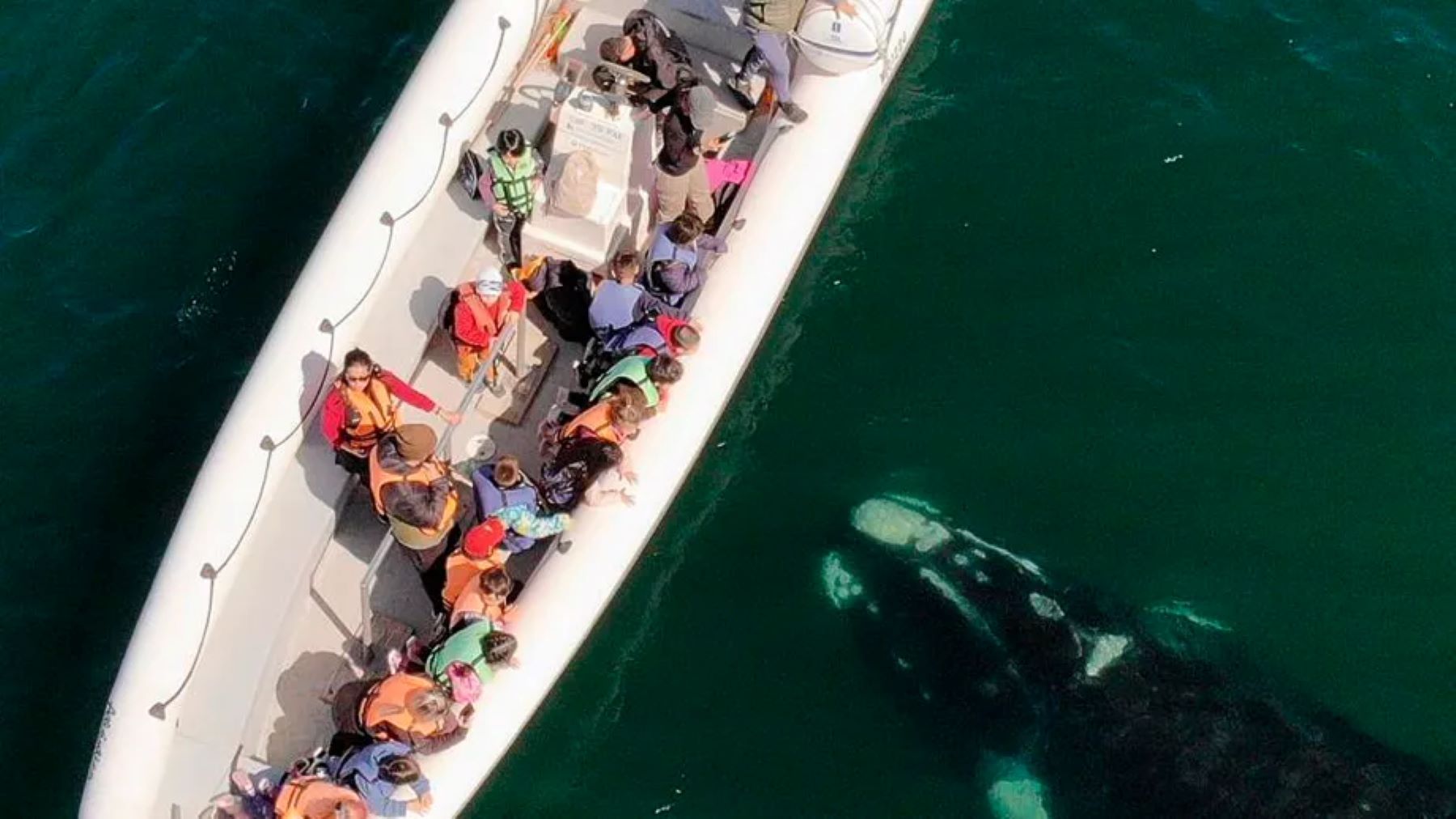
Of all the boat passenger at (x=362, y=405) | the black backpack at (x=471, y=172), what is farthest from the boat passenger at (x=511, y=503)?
the black backpack at (x=471, y=172)

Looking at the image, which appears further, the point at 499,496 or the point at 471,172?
the point at 471,172

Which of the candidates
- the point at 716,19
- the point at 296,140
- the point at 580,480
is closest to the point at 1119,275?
the point at 716,19

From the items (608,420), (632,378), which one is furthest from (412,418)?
(632,378)

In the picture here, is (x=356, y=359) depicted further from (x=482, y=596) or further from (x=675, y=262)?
(x=675, y=262)

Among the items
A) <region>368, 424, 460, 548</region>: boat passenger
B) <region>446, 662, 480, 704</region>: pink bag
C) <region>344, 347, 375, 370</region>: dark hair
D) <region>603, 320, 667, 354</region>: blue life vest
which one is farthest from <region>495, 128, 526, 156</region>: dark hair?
<region>446, 662, 480, 704</region>: pink bag

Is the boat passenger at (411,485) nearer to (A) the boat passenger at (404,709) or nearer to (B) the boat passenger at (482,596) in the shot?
(B) the boat passenger at (482,596)
